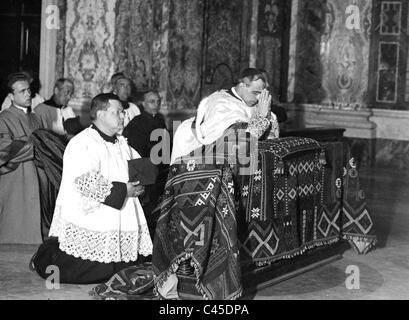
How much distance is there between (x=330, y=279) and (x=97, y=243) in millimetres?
1811

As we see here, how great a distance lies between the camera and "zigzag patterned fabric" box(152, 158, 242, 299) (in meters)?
5.60

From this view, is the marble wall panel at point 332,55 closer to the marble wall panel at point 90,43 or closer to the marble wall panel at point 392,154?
the marble wall panel at point 392,154

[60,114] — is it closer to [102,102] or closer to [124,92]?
[124,92]

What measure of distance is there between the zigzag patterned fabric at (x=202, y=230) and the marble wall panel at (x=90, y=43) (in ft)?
18.9

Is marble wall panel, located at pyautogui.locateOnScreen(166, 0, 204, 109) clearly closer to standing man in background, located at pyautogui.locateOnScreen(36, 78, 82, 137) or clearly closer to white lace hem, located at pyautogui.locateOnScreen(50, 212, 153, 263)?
standing man in background, located at pyautogui.locateOnScreen(36, 78, 82, 137)

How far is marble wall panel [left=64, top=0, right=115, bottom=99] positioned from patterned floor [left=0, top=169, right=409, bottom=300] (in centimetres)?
447

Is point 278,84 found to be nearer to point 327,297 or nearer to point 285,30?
point 285,30

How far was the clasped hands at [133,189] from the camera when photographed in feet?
19.6

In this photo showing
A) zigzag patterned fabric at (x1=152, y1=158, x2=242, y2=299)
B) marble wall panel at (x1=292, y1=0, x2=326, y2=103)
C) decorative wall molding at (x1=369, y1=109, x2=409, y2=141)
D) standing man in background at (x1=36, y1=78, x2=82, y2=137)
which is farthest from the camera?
marble wall panel at (x1=292, y1=0, x2=326, y2=103)

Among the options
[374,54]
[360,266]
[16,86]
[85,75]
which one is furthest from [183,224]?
[374,54]

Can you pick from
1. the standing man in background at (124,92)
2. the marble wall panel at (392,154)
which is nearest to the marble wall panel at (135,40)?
the standing man in background at (124,92)

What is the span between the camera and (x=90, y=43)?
11.5m

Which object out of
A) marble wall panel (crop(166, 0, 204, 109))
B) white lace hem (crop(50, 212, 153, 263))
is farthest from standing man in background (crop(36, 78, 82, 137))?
marble wall panel (crop(166, 0, 204, 109))

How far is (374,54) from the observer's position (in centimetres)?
1416
